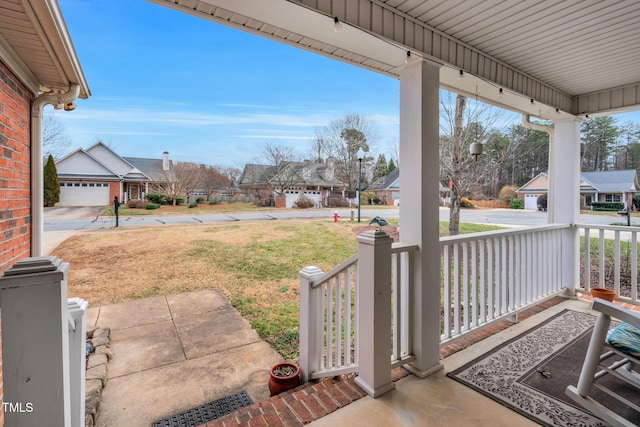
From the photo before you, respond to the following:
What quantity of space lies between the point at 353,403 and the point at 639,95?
4.34 m

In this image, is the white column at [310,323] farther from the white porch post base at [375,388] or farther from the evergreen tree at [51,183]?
the evergreen tree at [51,183]

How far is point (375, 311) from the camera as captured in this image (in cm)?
188

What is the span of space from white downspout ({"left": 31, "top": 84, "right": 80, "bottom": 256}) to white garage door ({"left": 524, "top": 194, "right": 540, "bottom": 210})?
26.1ft

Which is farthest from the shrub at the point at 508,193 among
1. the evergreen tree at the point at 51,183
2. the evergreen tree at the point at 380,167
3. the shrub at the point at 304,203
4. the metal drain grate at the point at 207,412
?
the evergreen tree at the point at 51,183

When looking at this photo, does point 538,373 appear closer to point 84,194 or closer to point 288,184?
point 84,194

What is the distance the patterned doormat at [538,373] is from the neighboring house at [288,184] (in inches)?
420

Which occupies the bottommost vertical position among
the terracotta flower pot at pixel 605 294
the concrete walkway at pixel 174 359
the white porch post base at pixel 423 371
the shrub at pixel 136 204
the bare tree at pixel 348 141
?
the concrete walkway at pixel 174 359

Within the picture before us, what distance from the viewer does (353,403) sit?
6.05ft

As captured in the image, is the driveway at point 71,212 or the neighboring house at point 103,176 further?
the neighboring house at point 103,176

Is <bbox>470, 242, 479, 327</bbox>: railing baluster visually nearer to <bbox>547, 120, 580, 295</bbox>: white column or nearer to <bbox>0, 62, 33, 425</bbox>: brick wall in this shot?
<bbox>547, 120, 580, 295</bbox>: white column

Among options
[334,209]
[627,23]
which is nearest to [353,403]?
[627,23]

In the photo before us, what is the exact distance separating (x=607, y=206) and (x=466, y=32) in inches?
175

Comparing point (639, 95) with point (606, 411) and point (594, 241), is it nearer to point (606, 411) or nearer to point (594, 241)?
point (606, 411)

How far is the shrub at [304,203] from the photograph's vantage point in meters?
14.0
